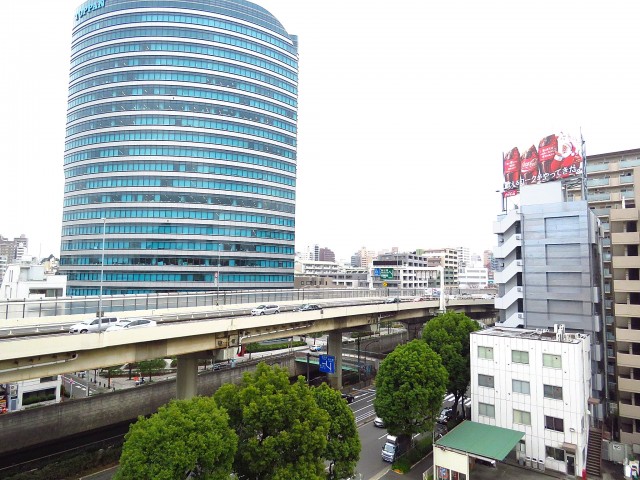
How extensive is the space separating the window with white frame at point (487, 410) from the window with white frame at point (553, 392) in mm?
4295

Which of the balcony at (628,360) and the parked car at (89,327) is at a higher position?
the parked car at (89,327)

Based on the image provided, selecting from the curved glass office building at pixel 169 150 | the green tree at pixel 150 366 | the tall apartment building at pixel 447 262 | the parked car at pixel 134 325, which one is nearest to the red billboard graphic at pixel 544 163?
the parked car at pixel 134 325

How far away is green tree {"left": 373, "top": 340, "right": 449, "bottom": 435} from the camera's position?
1155 inches

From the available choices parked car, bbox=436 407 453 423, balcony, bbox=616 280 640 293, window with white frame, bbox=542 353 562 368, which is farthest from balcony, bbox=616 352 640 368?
parked car, bbox=436 407 453 423

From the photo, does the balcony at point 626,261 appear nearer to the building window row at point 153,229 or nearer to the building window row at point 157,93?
the building window row at point 153,229

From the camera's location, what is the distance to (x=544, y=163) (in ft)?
162

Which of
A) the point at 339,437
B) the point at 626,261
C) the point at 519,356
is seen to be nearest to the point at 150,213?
the point at 339,437

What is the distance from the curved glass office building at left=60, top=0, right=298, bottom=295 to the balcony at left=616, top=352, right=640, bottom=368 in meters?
68.7

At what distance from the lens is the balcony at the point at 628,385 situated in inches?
1399

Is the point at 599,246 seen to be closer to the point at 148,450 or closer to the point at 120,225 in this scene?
the point at 148,450

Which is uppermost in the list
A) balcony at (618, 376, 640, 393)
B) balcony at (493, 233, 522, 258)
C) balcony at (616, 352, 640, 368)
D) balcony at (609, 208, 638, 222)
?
balcony at (609, 208, 638, 222)

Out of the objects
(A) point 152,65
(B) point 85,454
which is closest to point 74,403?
(B) point 85,454

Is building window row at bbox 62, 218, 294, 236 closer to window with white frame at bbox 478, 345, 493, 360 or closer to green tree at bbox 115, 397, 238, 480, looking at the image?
window with white frame at bbox 478, 345, 493, 360

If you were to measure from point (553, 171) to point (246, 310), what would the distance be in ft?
127
